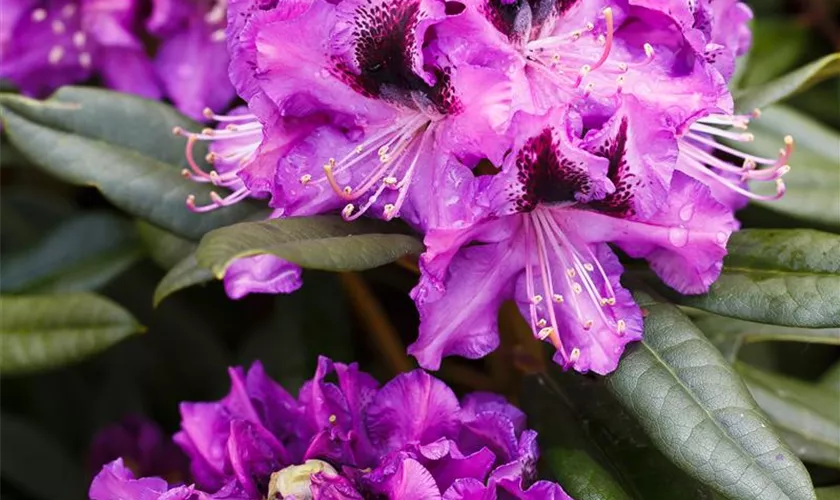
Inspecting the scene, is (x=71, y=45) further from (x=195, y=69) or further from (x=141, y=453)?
(x=141, y=453)

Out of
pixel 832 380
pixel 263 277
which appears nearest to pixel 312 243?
pixel 263 277

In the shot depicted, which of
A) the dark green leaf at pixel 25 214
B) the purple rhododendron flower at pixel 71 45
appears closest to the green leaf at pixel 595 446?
the purple rhododendron flower at pixel 71 45

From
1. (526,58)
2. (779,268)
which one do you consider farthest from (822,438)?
(526,58)

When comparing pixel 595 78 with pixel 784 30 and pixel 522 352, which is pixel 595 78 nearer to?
pixel 522 352

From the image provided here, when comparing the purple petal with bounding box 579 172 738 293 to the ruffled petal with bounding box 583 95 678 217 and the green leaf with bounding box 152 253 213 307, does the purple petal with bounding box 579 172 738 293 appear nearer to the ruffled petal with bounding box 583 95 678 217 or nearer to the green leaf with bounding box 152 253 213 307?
the ruffled petal with bounding box 583 95 678 217

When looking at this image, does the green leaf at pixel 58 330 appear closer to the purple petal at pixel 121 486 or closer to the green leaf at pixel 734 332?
the purple petal at pixel 121 486

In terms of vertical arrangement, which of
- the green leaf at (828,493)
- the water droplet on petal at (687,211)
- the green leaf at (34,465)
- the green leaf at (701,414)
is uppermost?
the water droplet on petal at (687,211)
